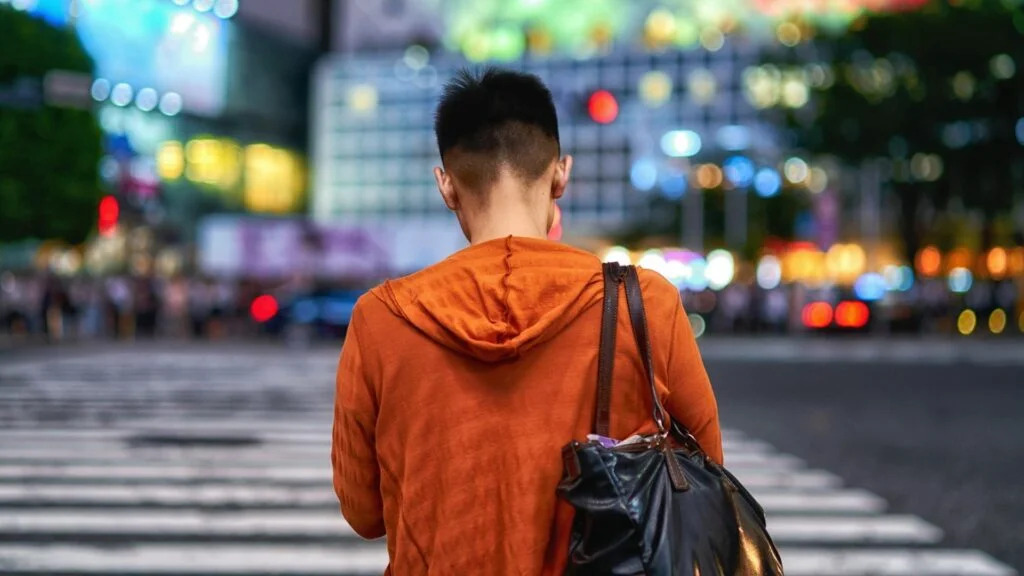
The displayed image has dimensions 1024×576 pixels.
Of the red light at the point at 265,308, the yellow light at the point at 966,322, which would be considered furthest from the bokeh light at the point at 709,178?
the red light at the point at 265,308

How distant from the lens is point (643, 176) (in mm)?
77938

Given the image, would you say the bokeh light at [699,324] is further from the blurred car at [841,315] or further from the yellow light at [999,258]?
the yellow light at [999,258]

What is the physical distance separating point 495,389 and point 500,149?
1.40 feet

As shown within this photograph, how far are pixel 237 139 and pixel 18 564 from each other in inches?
2476

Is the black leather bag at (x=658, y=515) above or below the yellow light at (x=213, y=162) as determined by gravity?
below

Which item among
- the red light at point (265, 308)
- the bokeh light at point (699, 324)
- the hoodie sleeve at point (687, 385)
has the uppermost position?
the hoodie sleeve at point (687, 385)

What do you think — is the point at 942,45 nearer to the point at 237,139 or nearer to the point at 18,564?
the point at 18,564

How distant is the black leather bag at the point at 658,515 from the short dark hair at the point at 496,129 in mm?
427

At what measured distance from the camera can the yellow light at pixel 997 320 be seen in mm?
34250

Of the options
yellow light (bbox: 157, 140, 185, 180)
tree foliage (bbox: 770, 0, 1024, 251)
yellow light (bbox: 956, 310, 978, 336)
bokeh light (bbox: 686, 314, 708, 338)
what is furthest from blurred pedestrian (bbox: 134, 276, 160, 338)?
yellow light (bbox: 157, 140, 185, 180)

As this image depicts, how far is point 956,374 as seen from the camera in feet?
63.7

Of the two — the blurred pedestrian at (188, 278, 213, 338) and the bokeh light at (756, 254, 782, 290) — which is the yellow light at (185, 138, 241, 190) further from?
the blurred pedestrian at (188, 278, 213, 338)

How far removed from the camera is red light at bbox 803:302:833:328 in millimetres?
→ 31141

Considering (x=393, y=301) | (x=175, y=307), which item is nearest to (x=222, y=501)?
(x=393, y=301)
